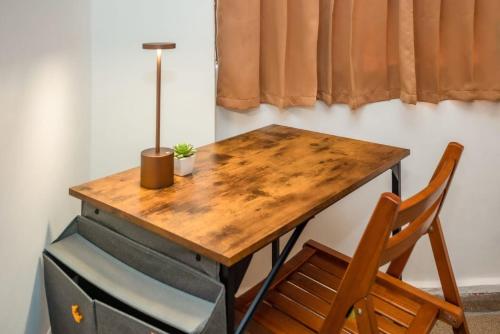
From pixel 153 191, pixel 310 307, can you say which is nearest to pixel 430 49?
pixel 310 307

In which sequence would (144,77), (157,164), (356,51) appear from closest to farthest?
(157,164) < (144,77) < (356,51)

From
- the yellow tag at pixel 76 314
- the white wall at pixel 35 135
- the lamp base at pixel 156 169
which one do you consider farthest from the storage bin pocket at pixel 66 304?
the lamp base at pixel 156 169

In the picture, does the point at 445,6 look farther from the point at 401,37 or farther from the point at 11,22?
the point at 11,22

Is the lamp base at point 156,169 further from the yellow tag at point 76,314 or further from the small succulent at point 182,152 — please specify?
the yellow tag at point 76,314

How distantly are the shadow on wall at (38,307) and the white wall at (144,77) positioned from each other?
45 centimetres

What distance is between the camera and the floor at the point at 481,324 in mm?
2061

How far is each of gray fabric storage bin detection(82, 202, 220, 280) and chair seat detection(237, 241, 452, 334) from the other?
31 cm

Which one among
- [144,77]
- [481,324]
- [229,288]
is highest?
[144,77]

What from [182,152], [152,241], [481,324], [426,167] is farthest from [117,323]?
[481,324]

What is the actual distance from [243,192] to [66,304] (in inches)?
19.6

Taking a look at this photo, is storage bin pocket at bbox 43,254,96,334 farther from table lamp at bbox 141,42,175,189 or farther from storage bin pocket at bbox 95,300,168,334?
table lamp at bbox 141,42,175,189

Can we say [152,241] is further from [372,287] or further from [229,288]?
[372,287]

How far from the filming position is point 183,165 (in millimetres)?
1322

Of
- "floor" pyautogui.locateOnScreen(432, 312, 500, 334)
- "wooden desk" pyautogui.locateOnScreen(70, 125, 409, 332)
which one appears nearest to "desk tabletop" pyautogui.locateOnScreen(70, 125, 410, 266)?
"wooden desk" pyautogui.locateOnScreen(70, 125, 409, 332)
